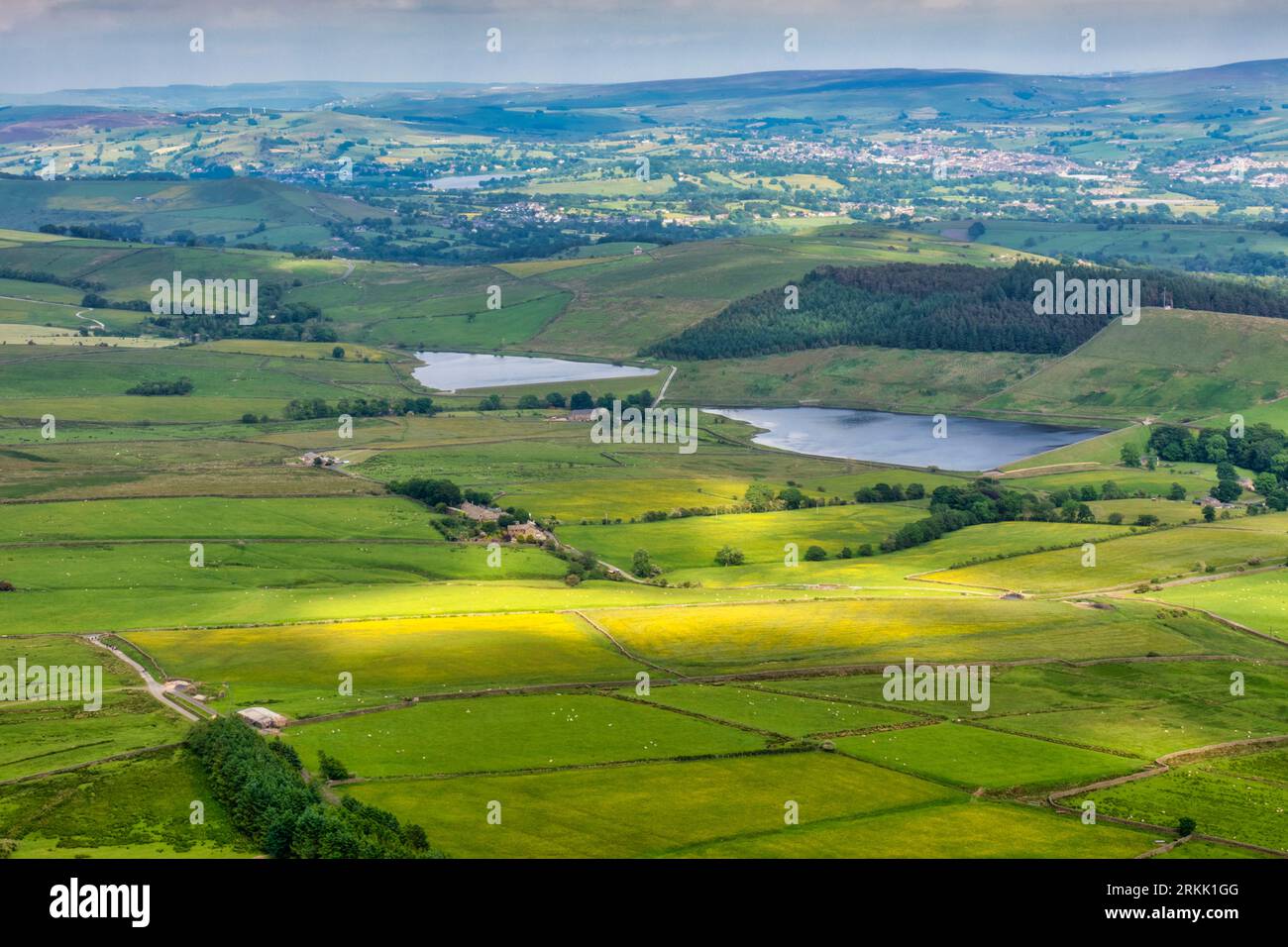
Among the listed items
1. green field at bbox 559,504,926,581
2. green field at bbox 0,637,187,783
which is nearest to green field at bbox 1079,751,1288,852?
green field at bbox 0,637,187,783

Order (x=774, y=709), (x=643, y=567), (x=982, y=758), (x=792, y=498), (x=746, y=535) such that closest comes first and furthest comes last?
1. (x=982, y=758)
2. (x=774, y=709)
3. (x=643, y=567)
4. (x=746, y=535)
5. (x=792, y=498)

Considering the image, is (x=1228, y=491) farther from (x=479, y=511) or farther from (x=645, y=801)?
(x=645, y=801)

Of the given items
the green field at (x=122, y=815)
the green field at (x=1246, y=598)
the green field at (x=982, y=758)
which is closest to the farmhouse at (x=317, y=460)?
the green field at (x=1246, y=598)

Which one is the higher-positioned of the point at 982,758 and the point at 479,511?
the point at 982,758

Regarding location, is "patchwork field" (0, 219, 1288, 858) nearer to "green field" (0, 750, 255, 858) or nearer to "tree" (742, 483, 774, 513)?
"green field" (0, 750, 255, 858)

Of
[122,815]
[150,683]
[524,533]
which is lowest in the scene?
[524,533]

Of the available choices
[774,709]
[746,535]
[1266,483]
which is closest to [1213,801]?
[774,709]

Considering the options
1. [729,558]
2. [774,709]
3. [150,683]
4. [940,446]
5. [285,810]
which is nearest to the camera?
[285,810]
